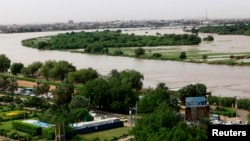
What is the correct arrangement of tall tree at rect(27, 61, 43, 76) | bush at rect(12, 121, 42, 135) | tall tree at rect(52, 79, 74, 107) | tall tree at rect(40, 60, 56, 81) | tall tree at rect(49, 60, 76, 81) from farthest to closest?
1. tall tree at rect(27, 61, 43, 76)
2. tall tree at rect(40, 60, 56, 81)
3. tall tree at rect(49, 60, 76, 81)
4. tall tree at rect(52, 79, 74, 107)
5. bush at rect(12, 121, 42, 135)

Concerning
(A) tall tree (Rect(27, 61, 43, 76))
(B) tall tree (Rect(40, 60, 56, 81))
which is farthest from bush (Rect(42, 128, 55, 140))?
(A) tall tree (Rect(27, 61, 43, 76))

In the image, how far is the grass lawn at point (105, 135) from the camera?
27.3 ft

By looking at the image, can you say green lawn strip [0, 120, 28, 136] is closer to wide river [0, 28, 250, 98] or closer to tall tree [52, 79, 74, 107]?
tall tree [52, 79, 74, 107]

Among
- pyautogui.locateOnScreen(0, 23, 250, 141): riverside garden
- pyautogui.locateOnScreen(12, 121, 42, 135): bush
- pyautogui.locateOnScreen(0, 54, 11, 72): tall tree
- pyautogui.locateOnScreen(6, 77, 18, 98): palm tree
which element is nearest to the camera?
pyautogui.locateOnScreen(0, 23, 250, 141): riverside garden

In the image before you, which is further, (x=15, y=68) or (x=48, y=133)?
(x=15, y=68)

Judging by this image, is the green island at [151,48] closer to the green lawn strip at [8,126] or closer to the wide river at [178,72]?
the wide river at [178,72]

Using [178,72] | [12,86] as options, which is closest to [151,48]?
[178,72]

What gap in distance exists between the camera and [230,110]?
10430mm

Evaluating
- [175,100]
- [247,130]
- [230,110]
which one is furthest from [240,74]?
[247,130]

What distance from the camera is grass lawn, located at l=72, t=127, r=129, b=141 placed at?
8332mm

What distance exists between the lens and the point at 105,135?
8617mm

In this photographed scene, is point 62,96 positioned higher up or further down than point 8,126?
higher up

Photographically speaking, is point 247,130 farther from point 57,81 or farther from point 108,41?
point 108,41

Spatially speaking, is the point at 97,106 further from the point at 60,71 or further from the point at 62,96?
the point at 60,71
